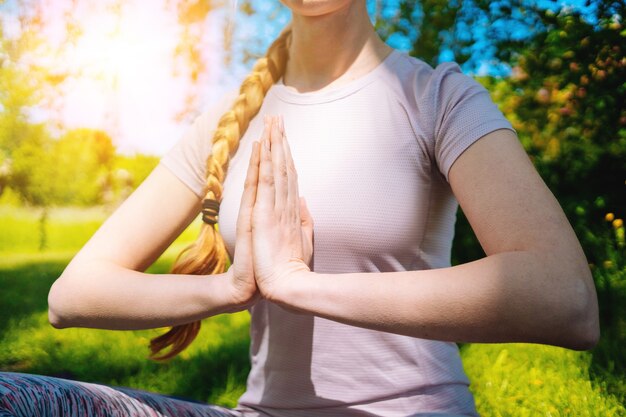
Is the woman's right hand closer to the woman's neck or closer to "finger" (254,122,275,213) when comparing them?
"finger" (254,122,275,213)

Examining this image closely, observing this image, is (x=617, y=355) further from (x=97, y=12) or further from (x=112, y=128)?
(x=97, y=12)

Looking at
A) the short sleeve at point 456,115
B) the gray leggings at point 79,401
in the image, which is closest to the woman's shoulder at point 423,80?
the short sleeve at point 456,115

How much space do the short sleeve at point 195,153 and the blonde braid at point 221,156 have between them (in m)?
0.03

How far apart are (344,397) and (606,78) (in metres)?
1.69

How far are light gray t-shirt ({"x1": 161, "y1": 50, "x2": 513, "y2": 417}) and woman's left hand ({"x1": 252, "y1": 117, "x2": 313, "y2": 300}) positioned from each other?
8 centimetres

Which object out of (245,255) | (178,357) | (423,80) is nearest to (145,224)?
(245,255)

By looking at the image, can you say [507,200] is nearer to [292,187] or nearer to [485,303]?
[485,303]

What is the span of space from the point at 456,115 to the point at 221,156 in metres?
0.60

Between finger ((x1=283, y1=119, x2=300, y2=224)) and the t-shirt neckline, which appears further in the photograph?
the t-shirt neckline

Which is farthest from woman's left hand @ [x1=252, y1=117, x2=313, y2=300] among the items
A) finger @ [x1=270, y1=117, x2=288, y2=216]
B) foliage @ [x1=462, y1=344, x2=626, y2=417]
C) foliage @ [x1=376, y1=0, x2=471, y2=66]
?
foliage @ [x1=376, y1=0, x2=471, y2=66]

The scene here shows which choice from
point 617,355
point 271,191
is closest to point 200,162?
point 271,191

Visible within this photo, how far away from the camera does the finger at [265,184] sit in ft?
4.15

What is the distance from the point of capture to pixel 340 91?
1.47 meters

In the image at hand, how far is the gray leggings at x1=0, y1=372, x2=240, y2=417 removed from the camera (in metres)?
1.04
